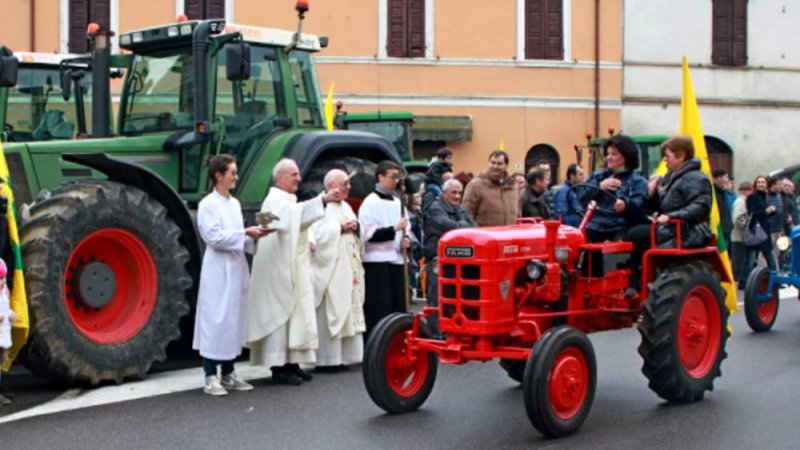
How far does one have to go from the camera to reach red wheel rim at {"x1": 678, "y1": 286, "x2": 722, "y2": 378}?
8.31 m

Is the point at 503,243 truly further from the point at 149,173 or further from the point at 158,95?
the point at 158,95

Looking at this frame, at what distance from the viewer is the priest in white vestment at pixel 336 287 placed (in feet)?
31.5

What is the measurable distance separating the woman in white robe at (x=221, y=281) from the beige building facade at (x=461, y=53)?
1802cm

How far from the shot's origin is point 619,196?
8.59m

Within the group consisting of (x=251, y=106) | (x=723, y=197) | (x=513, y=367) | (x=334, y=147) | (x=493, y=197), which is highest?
(x=251, y=106)

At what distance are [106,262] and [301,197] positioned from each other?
2085 mm

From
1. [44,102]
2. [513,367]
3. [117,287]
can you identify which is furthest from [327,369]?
[44,102]

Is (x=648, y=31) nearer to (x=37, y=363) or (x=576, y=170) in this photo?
(x=576, y=170)

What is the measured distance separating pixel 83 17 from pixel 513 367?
64.3ft

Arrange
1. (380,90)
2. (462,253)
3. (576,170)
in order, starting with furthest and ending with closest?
(380,90) → (576,170) → (462,253)

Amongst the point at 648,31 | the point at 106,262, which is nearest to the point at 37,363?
the point at 106,262

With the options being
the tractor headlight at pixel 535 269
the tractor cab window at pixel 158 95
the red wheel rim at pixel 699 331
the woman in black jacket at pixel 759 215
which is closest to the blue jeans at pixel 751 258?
the woman in black jacket at pixel 759 215

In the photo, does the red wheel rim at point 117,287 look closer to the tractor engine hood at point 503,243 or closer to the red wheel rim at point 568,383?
the tractor engine hood at point 503,243

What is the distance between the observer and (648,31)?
2872cm
